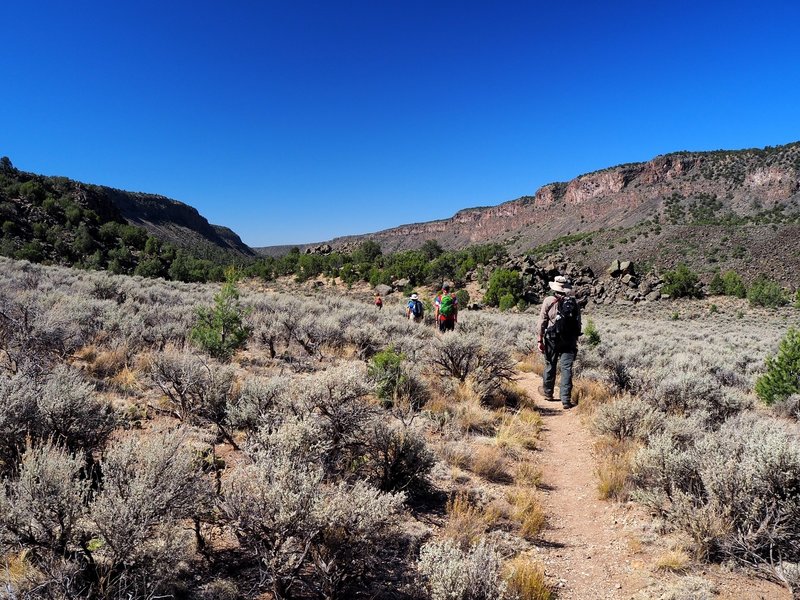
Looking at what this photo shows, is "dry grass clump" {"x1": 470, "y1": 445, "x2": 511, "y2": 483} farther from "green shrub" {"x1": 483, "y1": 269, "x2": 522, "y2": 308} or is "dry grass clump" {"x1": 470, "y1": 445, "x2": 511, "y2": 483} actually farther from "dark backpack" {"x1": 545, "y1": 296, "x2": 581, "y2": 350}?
"green shrub" {"x1": 483, "y1": 269, "x2": 522, "y2": 308}

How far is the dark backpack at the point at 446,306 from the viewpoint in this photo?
38.4ft

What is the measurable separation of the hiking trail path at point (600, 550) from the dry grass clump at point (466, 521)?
0.48 m

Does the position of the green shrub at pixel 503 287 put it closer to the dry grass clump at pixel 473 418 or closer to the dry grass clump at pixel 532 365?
the dry grass clump at pixel 532 365

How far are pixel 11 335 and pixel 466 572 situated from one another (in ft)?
23.0

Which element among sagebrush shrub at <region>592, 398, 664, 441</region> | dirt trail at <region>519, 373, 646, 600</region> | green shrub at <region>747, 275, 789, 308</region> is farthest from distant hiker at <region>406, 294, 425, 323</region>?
green shrub at <region>747, 275, 789, 308</region>

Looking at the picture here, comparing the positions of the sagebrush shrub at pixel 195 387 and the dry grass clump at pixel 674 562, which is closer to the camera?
the dry grass clump at pixel 674 562

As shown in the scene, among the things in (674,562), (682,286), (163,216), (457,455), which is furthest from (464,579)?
(163,216)

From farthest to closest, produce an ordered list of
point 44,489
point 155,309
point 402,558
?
1. point 155,309
2. point 402,558
3. point 44,489

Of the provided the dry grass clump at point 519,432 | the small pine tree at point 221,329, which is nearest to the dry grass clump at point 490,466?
the dry grass clump at point 519,432

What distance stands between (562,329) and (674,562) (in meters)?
4.12

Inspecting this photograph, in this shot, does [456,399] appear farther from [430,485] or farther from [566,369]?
[430,485]

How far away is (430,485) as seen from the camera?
4.29 meters

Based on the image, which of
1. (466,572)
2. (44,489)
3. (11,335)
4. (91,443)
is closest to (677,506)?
(466,572)

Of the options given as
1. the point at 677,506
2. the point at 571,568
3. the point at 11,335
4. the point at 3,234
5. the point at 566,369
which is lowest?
the point at 571,568
